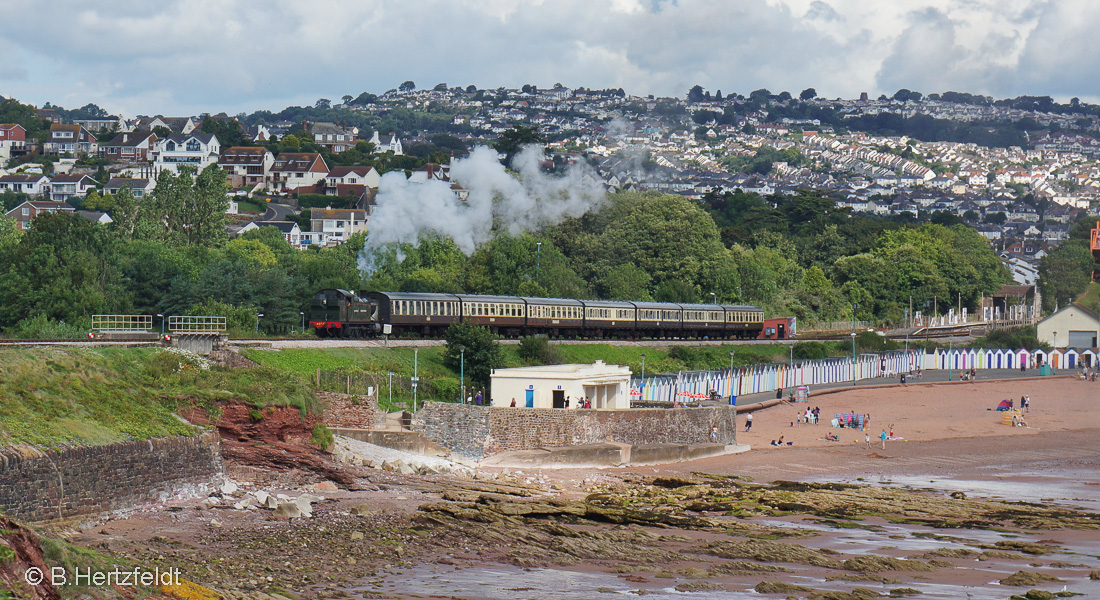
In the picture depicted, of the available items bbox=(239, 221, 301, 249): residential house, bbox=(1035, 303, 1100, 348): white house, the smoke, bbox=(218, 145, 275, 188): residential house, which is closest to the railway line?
bbox=(1035, 303, 1100, 348): white house

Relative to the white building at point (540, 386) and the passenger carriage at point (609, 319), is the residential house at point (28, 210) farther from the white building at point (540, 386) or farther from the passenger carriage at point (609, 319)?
the white building at point (540, 386)

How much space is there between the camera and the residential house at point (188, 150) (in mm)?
167500

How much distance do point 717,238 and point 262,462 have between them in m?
69.6

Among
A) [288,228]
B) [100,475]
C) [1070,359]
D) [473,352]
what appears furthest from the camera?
[288,228]

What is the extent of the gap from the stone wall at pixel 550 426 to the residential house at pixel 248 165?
120800 millimetres

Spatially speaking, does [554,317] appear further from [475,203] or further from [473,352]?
[475,203]

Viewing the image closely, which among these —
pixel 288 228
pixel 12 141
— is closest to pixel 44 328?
pixel 288 228

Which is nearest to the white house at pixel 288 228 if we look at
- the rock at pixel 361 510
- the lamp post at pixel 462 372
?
the lamp post at pixel 462 372

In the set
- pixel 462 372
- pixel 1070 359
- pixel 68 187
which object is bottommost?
pixel 462 372

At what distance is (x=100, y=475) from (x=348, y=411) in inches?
467

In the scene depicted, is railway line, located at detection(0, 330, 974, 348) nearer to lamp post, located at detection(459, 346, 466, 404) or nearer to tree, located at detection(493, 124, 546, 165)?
lamp post, located at detection(459, 346, 466, 404)

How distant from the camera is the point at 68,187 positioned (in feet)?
501

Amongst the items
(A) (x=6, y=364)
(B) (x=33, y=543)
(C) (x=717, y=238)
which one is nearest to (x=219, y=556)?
(B) (x=33, y=543)

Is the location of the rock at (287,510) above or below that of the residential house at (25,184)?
below
